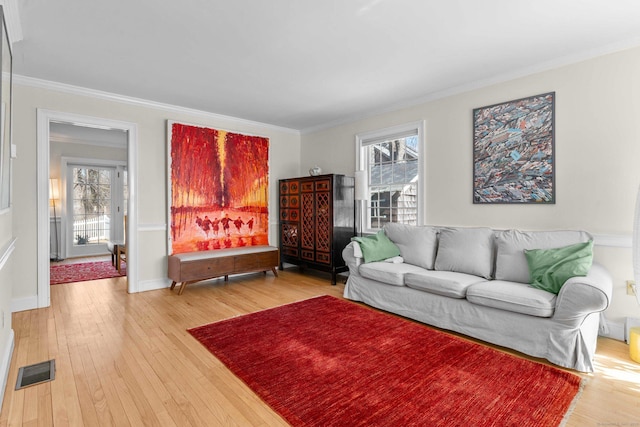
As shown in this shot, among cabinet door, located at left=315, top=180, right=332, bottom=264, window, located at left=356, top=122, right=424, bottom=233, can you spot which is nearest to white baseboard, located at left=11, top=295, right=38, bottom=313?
cabinet door, located at left=315, top=180, right=332, bottom=264

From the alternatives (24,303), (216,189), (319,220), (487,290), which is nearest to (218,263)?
(216,189)

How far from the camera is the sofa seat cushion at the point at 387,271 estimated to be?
347 cm

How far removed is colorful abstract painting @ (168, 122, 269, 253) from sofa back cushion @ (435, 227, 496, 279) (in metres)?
3.08

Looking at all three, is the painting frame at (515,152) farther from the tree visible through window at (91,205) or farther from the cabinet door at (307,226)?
the tree visible through window at (91,205)

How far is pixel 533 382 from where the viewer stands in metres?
2.19

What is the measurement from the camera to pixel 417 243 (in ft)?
12.8

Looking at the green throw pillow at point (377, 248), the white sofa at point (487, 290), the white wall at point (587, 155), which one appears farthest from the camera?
Answer: the green throw pillow at point (377, 248)

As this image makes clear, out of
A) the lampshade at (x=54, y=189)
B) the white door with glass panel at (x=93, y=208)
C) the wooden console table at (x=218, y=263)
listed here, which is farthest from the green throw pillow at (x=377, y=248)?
the lampshade at (x=54, y=189)

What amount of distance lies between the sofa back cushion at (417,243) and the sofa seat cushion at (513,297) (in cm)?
84

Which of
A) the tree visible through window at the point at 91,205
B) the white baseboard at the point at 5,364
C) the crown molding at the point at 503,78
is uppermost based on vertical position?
the crown molding at the point at 503,78

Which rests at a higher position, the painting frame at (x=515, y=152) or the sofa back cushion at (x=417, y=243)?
the painting frame at (x=515, y=152)

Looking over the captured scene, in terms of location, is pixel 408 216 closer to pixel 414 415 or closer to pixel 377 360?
pixel 377 360

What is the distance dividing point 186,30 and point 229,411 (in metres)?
2.73

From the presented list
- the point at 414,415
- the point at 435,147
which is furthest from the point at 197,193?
the point at 414,415
